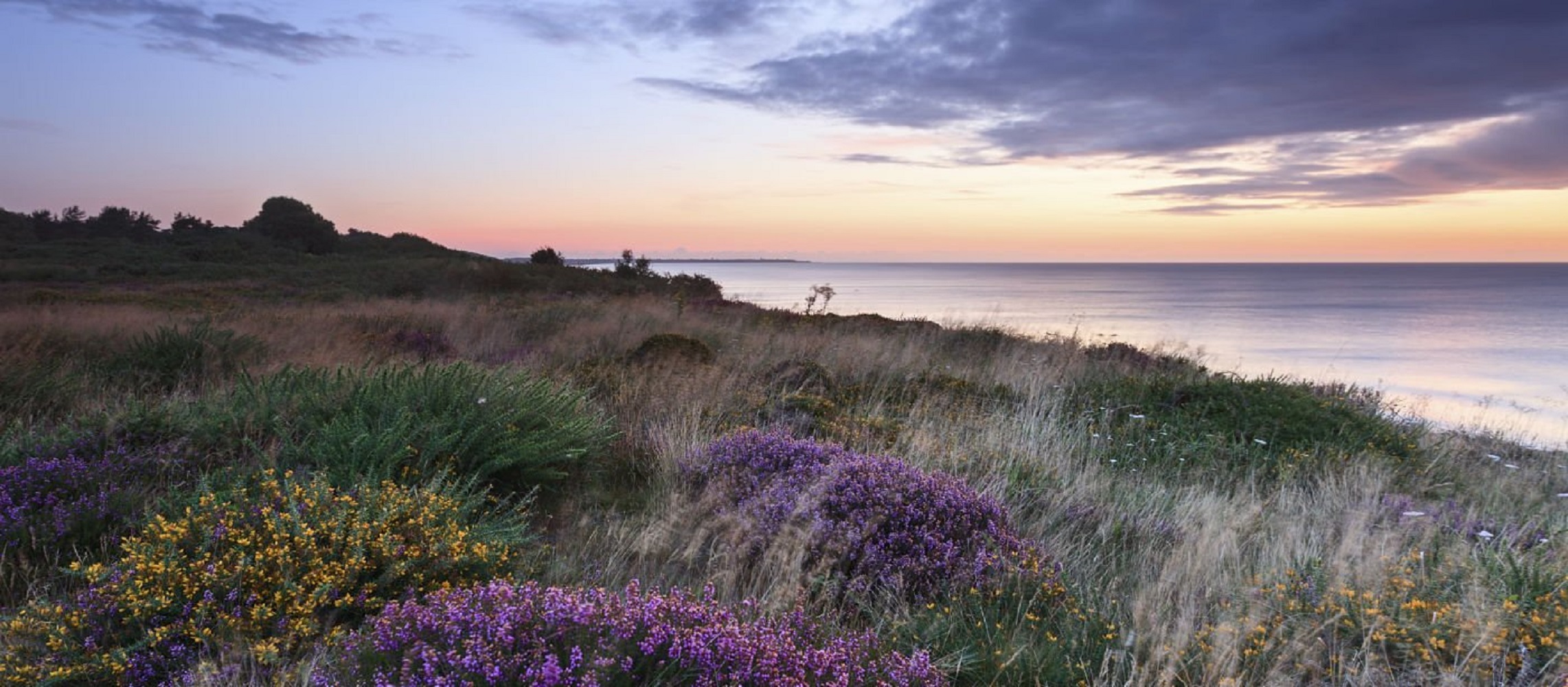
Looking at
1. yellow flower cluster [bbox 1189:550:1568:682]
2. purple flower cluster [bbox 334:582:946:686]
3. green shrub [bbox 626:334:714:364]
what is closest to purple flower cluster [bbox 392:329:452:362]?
green shrub [bbox 626:334:714:364]

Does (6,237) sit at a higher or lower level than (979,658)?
higher

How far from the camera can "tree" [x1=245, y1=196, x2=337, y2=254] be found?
5459 centimetres

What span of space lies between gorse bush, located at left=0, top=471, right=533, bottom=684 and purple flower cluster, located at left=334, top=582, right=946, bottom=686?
0.60 m

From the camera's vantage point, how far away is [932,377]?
9750 millimetres

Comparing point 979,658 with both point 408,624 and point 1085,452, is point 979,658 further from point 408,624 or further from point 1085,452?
point 1085,452

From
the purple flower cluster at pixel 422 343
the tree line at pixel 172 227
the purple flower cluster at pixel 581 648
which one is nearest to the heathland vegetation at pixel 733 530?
the purple flower cluster at pixel 581 648

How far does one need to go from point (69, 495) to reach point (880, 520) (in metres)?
4.19

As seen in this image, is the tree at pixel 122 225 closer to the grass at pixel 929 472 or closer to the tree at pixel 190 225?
the tree at pixel 190 225

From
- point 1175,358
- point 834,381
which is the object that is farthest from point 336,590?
point 1175,358

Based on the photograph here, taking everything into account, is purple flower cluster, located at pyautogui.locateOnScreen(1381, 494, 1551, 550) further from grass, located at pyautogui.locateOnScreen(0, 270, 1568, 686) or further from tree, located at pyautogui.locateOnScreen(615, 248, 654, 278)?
tree, located at pyautogui.locateOnScreen(615, 248, 654, 278)

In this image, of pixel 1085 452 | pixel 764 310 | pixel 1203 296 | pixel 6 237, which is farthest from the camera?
pixel 1203 296

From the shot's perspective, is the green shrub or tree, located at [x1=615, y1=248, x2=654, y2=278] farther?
tree, located at [x1=615, y1=248, x2=654, y2=278]

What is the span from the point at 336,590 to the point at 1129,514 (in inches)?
175

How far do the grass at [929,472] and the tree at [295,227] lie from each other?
49.6 m
